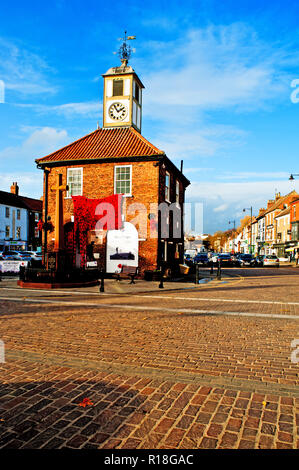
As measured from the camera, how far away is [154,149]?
20.3 metres

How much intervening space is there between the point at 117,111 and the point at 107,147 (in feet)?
11.5

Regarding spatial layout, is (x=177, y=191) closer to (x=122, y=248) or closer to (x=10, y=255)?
(x=122, y=248)

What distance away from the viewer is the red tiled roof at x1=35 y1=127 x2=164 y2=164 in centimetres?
2072

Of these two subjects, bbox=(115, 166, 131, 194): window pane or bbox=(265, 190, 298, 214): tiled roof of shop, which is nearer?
bbox=(115, 166, 131, 194): window pane

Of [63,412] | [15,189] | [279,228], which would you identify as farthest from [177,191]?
[279,228]

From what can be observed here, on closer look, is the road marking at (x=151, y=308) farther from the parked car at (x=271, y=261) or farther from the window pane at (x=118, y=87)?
the parked car at (x=271, y=261)

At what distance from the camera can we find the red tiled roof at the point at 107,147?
20.7 meters

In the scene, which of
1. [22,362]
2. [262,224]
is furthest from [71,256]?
[262,224]

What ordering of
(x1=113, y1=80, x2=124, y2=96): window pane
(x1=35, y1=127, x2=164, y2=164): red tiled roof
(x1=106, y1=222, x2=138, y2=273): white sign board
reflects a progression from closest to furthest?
1. (x1=106, y1=222, x2=138, y2=273): white sign board
2. (x1=35, y1=127, x2=164, y2=164): red tiled roof
3. (x1=113, y1=80, x2=124, y2=96): window pane

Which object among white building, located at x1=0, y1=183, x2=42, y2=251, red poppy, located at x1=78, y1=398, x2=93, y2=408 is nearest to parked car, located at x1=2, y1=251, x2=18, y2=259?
white building, located at x1=0, y1=183, x2=42, y2=251

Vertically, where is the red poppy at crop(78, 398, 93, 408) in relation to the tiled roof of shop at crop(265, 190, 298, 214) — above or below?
below

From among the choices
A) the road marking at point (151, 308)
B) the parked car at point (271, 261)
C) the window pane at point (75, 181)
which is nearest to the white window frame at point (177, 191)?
the window pane at point (75, 181)

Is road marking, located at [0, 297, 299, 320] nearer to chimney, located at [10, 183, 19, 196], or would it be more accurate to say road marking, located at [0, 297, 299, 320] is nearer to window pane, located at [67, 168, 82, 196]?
window pane, located at [67, 168, 82, 196]
